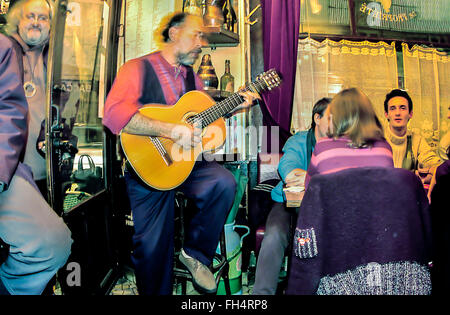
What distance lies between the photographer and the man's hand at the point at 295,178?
5.83ft

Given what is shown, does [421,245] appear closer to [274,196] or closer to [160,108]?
[274,196]

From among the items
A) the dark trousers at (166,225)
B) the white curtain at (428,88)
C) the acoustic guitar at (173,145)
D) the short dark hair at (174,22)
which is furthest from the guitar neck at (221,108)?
the white curtain at (428,88)

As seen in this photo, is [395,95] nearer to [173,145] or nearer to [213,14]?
[213,14]

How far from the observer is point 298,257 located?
131 cm

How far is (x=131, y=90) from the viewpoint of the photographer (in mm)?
1735

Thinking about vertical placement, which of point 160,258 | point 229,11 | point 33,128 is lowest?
point 160,258

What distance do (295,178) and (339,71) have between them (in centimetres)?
164

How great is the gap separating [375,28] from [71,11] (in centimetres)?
283

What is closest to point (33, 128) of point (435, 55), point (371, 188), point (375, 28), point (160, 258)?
point (160, 258)

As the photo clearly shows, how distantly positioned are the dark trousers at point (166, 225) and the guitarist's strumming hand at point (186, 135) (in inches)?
8.1

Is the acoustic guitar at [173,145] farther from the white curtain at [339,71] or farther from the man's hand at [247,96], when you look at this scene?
the white curtain at [339,71]

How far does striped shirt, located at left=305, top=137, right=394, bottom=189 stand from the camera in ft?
4.61

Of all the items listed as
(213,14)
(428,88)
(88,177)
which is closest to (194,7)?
(213,14)

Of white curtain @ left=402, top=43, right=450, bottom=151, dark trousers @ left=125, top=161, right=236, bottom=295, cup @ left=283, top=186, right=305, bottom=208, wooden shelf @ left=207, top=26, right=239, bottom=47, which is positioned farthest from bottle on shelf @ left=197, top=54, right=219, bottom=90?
white curtain @ left=402, top=43, right=450, bottom=151
